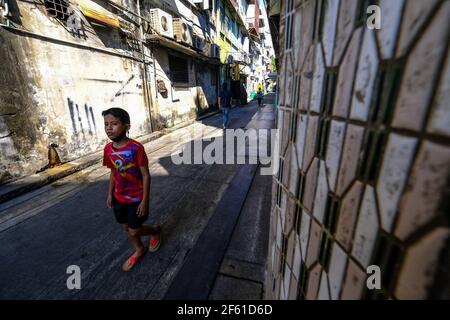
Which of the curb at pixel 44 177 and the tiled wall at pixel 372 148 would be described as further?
the curb at pixel 44 177

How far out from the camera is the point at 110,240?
255cm

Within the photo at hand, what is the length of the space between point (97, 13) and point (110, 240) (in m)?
5.58

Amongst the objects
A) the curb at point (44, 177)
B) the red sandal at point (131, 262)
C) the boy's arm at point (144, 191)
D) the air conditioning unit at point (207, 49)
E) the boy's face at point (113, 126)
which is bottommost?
the red sandal at point (131, 262)

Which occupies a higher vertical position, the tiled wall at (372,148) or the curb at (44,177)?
the tiled wall at (372,148)

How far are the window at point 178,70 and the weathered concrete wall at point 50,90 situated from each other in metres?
3.23

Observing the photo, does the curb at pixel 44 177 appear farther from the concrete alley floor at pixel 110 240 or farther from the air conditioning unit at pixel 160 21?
the air conditioning unit at pixel 160 21

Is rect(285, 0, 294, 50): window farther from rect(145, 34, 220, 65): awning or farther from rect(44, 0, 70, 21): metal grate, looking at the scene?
rect(145, 34, 220, 65): awning

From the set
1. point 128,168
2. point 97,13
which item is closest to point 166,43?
point 97,13

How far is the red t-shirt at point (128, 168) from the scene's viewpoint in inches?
79.0

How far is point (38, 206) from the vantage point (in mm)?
3395

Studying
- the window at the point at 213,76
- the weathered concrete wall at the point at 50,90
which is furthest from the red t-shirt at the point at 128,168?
the window at the point at 213,76

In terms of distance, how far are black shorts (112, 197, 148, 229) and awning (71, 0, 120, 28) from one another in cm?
520

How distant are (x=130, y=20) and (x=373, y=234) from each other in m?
8.45
